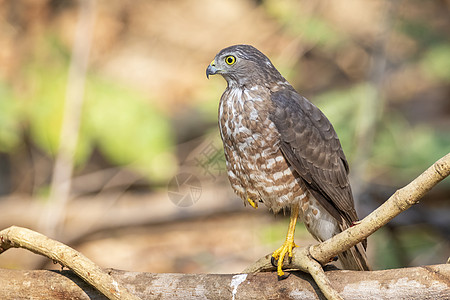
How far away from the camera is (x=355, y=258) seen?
3.39m

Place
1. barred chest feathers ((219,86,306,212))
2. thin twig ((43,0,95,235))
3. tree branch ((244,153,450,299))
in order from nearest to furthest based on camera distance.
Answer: tree branch ((244,153,450,299))
barred chest feathers ((219,86,306,212))
thin twig ((43,0,95,235))

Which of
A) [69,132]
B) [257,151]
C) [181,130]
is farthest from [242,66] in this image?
[181,130]

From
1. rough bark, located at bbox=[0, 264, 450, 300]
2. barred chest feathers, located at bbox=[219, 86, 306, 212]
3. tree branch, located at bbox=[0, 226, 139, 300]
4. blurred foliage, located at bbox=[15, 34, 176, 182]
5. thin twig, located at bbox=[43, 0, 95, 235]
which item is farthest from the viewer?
blurred foliage, located at bbox=[15, 34, 176, 182]

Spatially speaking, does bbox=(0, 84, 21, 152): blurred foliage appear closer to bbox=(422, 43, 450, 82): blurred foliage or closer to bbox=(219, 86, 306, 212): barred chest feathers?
bbox=(219, 86, 306, 212): barred chest feathers

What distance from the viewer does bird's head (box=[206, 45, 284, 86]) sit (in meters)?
3.50

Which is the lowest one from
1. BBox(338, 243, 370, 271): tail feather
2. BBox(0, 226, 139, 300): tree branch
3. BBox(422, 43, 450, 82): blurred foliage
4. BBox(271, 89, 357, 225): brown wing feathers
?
BBox(338, 243, 370, 271): tail feather

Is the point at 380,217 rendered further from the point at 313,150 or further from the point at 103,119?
the point at 103,119

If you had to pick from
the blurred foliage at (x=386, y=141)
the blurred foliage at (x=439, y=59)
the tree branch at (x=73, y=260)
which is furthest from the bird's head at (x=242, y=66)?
the blurred foliage at (x=439, y=59)

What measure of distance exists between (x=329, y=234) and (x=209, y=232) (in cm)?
392

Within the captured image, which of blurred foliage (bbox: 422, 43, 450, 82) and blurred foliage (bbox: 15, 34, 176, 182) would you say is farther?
blurred foliage (bbox: 422, 43, 450, 82)

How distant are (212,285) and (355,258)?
957mm

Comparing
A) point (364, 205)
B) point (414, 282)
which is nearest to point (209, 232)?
point (364, 205)
